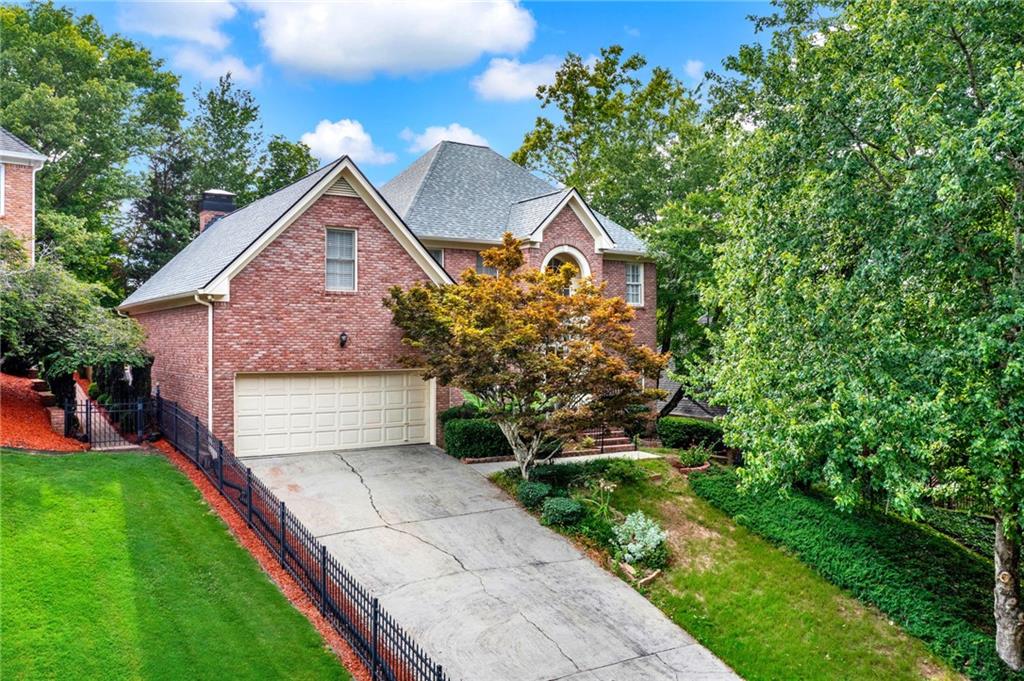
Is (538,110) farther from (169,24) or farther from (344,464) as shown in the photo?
(344,464)

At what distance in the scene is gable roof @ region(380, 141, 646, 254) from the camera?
2178 centimetres

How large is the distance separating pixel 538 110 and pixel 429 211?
70.5 ft

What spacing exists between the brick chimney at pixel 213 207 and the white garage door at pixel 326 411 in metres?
13.3

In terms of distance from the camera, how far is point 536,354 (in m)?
14.0

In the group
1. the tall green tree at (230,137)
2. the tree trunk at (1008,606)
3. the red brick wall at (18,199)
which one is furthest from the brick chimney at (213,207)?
the tree trunk at (1008,606)

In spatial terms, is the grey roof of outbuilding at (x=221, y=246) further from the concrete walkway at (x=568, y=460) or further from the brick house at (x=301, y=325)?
the concrete walkway at (x=568, y=460)

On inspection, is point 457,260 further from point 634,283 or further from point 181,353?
point 181,353

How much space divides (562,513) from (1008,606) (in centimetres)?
738

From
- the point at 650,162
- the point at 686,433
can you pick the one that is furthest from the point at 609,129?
the point at 686,433

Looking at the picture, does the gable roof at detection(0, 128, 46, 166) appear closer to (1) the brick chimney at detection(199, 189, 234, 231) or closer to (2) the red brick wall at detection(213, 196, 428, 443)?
(1) the brick chimney at detection(199, 189, 234, 231)

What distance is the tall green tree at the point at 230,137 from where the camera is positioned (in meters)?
42.3

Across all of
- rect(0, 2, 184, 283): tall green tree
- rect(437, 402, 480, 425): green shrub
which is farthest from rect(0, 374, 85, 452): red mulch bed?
rect(0, 2, 184, 283): tall green tree

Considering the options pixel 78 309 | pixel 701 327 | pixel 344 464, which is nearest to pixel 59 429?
pixel 78 309

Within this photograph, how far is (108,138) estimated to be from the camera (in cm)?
3180
